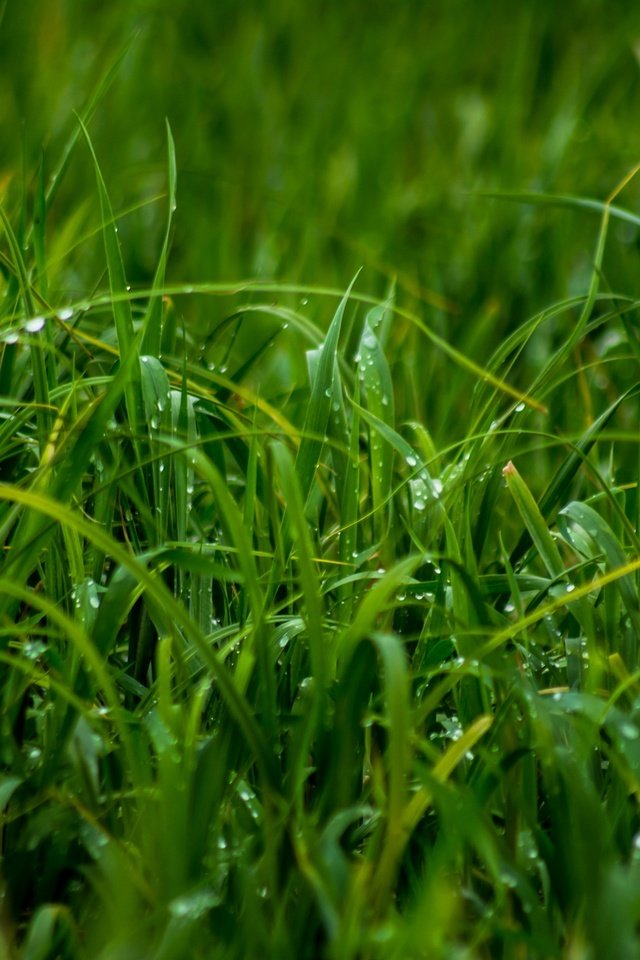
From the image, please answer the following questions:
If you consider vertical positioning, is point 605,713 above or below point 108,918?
above

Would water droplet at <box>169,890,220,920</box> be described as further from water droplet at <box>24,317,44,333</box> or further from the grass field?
water droplet at <box>24,317,44,333</box>

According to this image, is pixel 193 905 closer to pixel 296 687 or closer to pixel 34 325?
pixel 296 687

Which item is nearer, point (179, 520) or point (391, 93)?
point (179, 520)

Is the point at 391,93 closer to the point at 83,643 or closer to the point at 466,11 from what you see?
the point at 466,11

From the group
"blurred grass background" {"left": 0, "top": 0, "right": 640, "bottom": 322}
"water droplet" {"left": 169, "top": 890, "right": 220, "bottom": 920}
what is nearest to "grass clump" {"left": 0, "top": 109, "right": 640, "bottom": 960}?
"water droplet" {"left": 169, "top": 890, "right": 220, "bottom": 920}

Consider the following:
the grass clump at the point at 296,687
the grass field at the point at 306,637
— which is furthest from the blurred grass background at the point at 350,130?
the grass clump at the point at 296,687

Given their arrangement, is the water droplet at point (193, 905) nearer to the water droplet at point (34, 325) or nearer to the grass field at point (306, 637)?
the grass field at point (306, 637)

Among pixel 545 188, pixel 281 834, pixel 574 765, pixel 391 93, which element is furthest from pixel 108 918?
pixel 391 93
